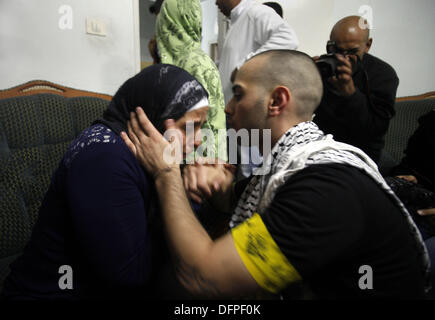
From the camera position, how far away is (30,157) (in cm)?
108

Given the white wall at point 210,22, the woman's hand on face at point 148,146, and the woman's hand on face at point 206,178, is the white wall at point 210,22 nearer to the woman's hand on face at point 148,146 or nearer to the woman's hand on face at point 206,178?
the woman's hand on face at point 206,178

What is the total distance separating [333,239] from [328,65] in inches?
30.1

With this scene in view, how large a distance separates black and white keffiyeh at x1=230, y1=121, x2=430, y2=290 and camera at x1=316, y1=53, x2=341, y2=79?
1.26ft

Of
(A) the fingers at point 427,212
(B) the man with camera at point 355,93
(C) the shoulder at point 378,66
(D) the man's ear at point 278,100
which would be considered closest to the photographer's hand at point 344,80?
(B) the man with camera at point 355,93

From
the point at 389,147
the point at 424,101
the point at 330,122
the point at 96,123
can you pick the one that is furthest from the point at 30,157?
the point at 424,101

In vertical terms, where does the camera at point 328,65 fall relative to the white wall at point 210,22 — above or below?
below

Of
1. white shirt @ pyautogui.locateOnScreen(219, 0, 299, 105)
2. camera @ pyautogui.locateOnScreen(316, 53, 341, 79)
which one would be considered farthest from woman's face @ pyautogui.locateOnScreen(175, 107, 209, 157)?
white shirt @ pyautogui.locateOnScreen(219, 0, 299, 105)

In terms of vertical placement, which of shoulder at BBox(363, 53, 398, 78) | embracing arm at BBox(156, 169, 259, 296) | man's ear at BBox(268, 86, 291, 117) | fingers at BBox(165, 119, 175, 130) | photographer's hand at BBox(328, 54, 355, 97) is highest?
shoulder at BBox(363, 53, 398, 78)

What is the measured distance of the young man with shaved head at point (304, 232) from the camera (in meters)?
0.49

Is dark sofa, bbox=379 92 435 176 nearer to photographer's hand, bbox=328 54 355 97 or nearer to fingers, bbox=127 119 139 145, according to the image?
photographer's hand, bbox=328 54 355 97

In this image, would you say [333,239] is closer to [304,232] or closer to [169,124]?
[304,232]

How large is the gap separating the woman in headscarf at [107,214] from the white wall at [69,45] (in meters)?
1.53

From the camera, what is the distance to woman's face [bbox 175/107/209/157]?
2.69 feet
